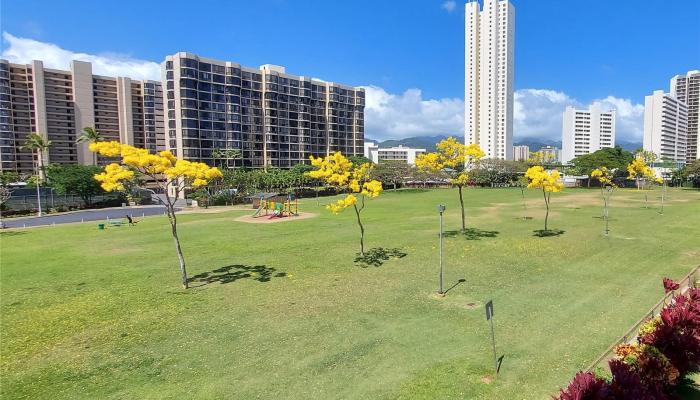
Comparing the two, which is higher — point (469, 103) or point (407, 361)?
point (469, 103)

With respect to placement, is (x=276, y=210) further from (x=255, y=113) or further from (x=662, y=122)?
(x=662, y=122)

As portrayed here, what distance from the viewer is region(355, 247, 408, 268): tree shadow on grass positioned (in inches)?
862

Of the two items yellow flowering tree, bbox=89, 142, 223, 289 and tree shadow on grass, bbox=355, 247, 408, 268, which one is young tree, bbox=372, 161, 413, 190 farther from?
yellow flowering tree, bbox=89, 142, 223, 289

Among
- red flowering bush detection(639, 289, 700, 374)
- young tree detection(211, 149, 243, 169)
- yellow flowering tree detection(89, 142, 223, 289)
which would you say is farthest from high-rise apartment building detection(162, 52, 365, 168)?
red flowering bush detection(639, 289, 700, 374)

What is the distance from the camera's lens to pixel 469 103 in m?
188

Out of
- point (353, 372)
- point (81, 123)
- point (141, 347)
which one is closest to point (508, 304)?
point (353, 372)

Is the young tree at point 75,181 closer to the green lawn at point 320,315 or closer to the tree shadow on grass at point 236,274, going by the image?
the green lawn at point 320,315

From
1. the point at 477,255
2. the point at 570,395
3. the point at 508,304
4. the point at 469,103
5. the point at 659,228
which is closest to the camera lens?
the point at 570,395

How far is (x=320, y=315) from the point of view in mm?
14258

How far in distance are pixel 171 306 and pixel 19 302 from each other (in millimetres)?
6443

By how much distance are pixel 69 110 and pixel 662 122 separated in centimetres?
23764

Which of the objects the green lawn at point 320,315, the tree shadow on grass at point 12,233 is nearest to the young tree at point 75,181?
the tree shadow on grass at point 12,233

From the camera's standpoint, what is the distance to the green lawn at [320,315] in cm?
988

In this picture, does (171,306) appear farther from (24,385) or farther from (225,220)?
(225,220)
